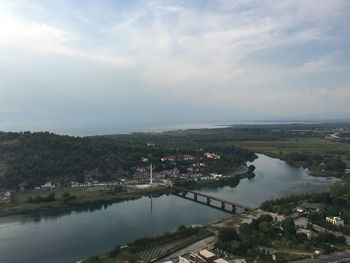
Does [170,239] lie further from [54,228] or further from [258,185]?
[258,185]

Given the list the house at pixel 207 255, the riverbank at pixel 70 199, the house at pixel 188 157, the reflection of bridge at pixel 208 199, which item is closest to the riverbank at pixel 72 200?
the riverbank at pixel 70 199

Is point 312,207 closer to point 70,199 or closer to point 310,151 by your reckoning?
point 70,199

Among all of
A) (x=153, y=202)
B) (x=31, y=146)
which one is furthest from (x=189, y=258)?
(x=31, y=146)

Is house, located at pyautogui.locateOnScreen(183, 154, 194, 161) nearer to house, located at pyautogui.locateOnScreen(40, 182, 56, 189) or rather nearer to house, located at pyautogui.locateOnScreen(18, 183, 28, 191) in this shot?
house, located at pyautogui.locateOnScreen(40, 182, 56, 189)

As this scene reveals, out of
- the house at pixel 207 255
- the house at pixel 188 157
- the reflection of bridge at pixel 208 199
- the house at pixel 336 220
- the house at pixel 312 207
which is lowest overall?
the reflection of bridge at pixel 208 199

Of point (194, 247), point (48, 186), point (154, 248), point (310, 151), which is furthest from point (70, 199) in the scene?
point (310, 151)

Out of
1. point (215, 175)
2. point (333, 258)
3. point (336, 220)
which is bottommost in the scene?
point (333, 258)

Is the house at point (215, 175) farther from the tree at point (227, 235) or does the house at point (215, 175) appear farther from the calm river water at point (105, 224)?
the tree at point (227, 235)

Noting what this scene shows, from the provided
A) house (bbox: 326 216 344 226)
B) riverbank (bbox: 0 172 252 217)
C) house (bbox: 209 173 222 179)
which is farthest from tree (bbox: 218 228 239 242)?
house (bbox: 209 173 222 179)
